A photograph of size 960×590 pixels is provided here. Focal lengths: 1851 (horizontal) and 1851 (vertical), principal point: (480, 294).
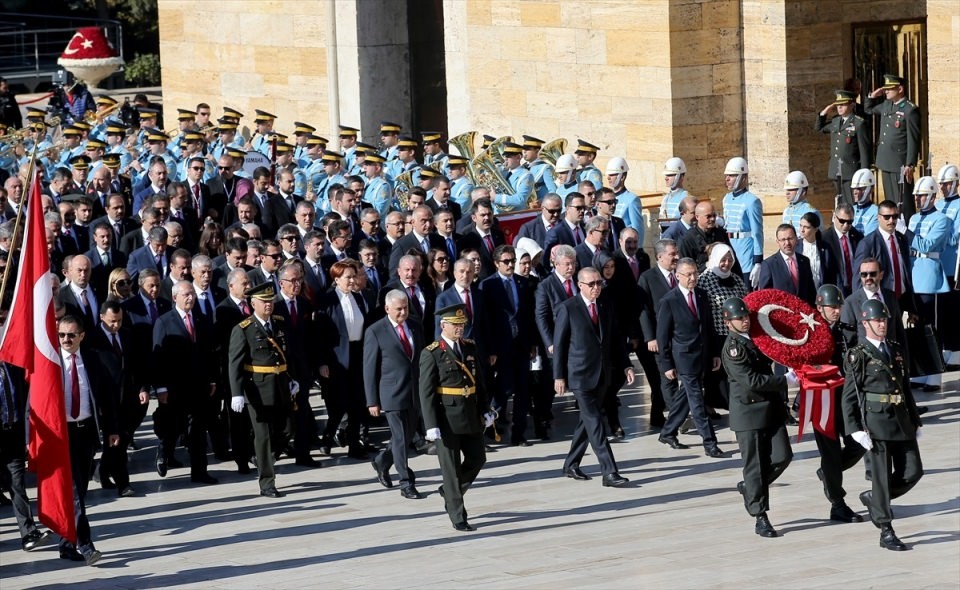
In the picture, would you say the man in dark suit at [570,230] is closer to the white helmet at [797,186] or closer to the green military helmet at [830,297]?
the white helmet at [797,186]

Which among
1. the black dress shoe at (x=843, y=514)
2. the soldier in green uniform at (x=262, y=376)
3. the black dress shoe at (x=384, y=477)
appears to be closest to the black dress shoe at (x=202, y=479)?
the soldier in green uniform at (x=262, y=376)

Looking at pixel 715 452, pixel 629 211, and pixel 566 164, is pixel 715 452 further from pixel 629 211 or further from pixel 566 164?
pixel 566 164

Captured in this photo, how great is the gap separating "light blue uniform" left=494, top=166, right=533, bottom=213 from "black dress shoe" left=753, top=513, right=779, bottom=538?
7532mm

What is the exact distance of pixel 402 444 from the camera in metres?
13.8

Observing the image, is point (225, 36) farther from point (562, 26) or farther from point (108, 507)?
point (108, 507)

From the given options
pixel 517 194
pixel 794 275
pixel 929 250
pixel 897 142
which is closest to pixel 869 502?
pixel 794 275

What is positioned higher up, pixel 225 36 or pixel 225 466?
pixel 225 36

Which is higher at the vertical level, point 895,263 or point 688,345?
point 895,263

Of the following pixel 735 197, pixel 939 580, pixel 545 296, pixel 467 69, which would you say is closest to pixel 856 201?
pixel 735 197

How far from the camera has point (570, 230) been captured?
655 inches

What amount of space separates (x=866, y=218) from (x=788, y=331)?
5.15 meters

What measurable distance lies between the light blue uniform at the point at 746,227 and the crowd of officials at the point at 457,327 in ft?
0.10

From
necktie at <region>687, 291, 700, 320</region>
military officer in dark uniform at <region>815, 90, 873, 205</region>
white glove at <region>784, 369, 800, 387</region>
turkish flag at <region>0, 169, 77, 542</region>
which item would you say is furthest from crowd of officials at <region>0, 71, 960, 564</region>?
military officer in dark uniform at <region>815, 90, 873, 205</region>

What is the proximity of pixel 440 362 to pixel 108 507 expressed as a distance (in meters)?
2.93
